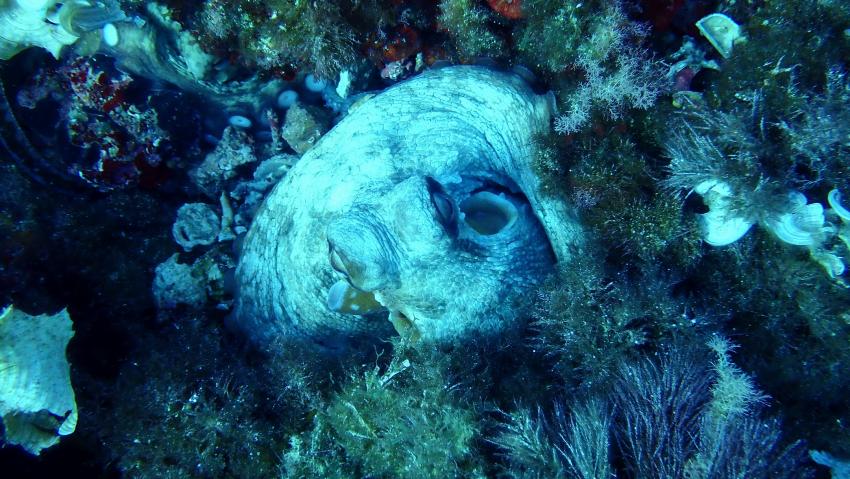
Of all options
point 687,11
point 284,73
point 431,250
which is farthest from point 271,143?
point 687,11

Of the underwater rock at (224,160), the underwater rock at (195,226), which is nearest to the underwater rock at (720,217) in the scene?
the underwater rock at (224,160)

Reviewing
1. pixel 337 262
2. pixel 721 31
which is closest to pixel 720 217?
pixel 721 31

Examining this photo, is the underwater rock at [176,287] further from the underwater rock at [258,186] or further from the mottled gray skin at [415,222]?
the underwater rock at [258,186]

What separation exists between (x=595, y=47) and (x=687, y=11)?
0.87 m

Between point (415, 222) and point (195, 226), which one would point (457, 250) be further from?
point (195, 226)

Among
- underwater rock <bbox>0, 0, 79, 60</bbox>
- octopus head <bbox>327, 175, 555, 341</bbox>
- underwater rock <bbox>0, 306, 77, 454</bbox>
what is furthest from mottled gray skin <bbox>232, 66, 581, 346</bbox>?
underwater rock <bbox>0, 0, 79, 60</bbox>

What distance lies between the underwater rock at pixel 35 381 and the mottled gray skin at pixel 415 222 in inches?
62.7

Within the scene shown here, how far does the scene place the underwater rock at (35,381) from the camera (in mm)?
3266

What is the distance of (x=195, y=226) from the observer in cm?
526

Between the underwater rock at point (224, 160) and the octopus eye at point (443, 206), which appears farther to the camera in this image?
the underwater rock at point (224, 160)

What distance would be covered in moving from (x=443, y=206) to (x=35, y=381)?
3427mm

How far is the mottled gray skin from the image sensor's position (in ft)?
11.8

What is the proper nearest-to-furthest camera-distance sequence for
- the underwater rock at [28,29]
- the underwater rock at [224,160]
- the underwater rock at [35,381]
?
1. the underwater rock at [35,381]
2. the underwater rock at [28,29]
3. the underwater rock at [224,160]

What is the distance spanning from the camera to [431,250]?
3553 mm
